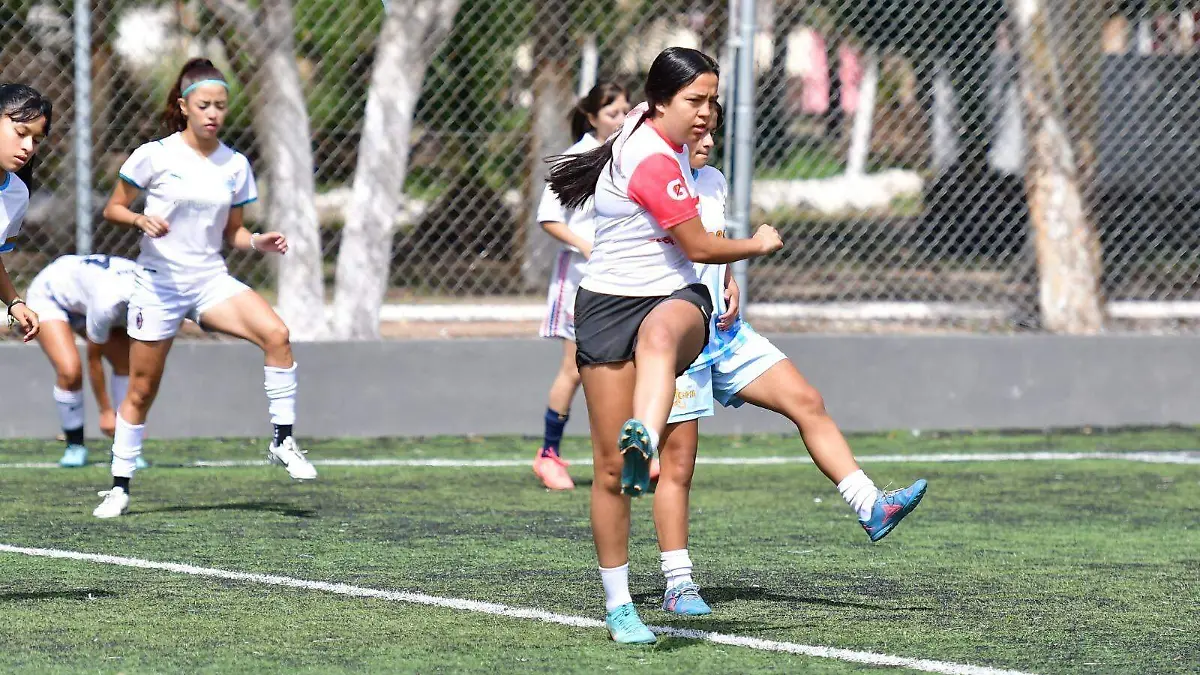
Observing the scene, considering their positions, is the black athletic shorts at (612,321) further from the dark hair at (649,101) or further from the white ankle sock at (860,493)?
the white ankle sock at (860,493)

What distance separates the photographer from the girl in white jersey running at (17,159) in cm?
610

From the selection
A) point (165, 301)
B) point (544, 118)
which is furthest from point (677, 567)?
point (544, 118)

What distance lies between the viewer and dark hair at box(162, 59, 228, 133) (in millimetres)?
7828

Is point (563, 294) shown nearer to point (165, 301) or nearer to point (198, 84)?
point (165, 301)

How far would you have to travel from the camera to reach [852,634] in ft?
17.9

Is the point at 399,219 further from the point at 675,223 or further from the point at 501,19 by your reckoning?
the point at 675,223

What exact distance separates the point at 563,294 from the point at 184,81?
91.0 inches

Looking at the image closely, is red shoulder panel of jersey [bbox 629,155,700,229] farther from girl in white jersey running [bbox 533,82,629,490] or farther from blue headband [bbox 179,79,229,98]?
girl in white jersey running [bbox 533,82,629,490]

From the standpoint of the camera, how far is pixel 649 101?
532cm

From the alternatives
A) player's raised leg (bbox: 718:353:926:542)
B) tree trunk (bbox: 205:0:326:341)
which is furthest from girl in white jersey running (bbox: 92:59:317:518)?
tree trunk (bbox: 205:0:326:341)

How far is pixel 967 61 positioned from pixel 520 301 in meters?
3.67

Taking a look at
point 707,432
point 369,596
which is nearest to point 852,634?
point 369,596

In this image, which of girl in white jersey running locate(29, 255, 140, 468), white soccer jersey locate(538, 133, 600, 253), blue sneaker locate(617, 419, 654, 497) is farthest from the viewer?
girl in white jersey running locate(29, 255, 140, 468)

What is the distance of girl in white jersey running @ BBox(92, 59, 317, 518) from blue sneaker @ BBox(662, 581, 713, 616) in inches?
104
